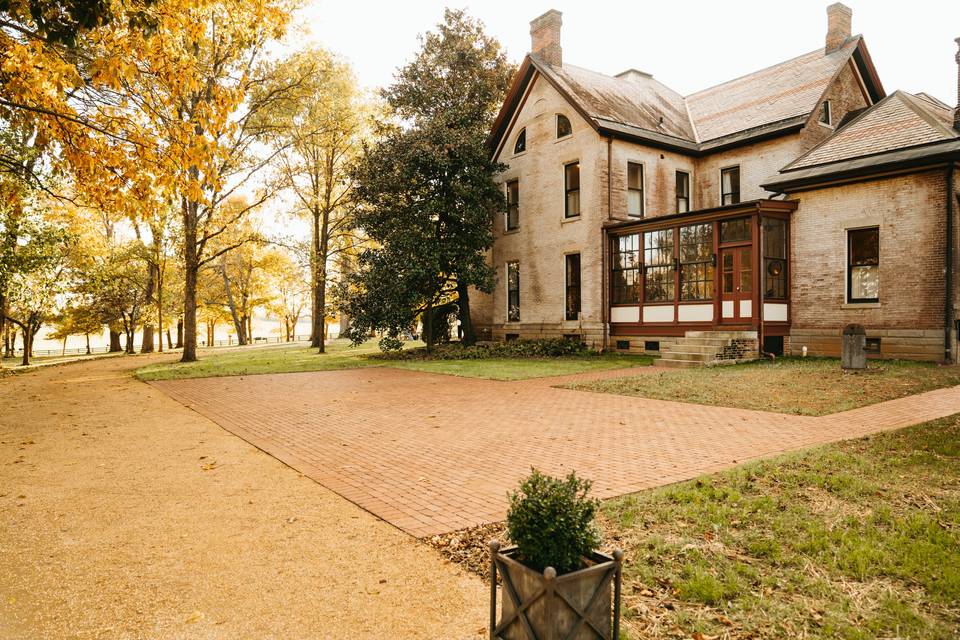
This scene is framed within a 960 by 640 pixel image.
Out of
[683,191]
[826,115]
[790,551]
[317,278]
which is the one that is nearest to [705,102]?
[683,191]

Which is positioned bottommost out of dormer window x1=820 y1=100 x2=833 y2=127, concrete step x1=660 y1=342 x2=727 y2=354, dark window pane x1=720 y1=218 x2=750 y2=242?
concrete step x1=660 y1=342 x2=727 y2=354

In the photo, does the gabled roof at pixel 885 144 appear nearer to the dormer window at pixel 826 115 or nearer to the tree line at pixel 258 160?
the dormer window at pixel 826 115

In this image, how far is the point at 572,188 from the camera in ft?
71.1

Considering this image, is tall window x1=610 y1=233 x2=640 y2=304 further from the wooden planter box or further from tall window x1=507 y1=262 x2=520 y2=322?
the wooden planter box

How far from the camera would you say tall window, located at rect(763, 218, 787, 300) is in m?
16.8

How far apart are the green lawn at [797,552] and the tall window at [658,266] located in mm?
13467

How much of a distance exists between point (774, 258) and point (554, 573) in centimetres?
1699

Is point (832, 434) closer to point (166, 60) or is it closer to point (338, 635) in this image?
point (338, 635)

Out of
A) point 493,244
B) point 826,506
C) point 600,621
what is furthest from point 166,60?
point 493,244

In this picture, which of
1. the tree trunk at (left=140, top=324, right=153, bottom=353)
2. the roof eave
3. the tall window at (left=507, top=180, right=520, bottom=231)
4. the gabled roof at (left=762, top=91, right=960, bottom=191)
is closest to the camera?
the roof eave

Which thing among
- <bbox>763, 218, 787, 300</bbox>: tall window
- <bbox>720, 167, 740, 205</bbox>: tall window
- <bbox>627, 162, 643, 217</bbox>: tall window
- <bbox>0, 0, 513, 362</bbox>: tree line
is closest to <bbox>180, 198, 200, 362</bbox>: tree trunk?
<bbox>0, 0, 513, 362</bbox>: tree line

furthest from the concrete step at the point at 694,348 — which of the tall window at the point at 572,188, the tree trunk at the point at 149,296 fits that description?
the tree trunk at the point at 149,296

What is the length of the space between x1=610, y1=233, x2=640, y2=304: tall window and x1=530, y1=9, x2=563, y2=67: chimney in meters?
8.27

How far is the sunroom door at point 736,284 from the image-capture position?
16.9m
